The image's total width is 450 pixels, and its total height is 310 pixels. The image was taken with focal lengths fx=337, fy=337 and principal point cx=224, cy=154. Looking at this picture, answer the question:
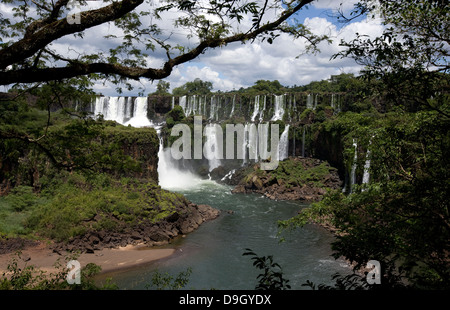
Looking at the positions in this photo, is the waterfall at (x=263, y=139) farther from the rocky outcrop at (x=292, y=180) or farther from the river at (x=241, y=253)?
the river at (x=241, y=253)

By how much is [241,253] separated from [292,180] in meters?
14.7

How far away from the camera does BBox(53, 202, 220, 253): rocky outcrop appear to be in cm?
1353

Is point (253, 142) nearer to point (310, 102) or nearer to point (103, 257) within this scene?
point (310, 102)

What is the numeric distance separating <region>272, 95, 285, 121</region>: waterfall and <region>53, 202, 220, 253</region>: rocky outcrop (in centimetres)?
1938

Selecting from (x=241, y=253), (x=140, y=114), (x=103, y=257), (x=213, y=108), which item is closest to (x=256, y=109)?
(x=213, y=108)

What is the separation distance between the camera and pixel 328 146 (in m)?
30.4

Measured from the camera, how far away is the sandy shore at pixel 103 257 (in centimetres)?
1173

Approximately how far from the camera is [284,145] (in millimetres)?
32812

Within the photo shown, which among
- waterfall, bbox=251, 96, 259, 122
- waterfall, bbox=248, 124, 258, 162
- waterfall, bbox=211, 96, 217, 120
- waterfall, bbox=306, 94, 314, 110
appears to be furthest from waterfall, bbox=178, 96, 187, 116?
waterfall, bbox=306, 94, 314, 110

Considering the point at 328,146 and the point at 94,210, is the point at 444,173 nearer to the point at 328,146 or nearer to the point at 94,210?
the point at 94,210

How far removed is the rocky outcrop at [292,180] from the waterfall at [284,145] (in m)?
1.30

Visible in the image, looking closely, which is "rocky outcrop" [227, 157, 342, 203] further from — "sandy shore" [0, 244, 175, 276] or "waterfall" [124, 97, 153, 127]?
"waterfall" [124, 97, 153, 127]

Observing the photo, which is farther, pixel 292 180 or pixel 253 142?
pixel 253 142
